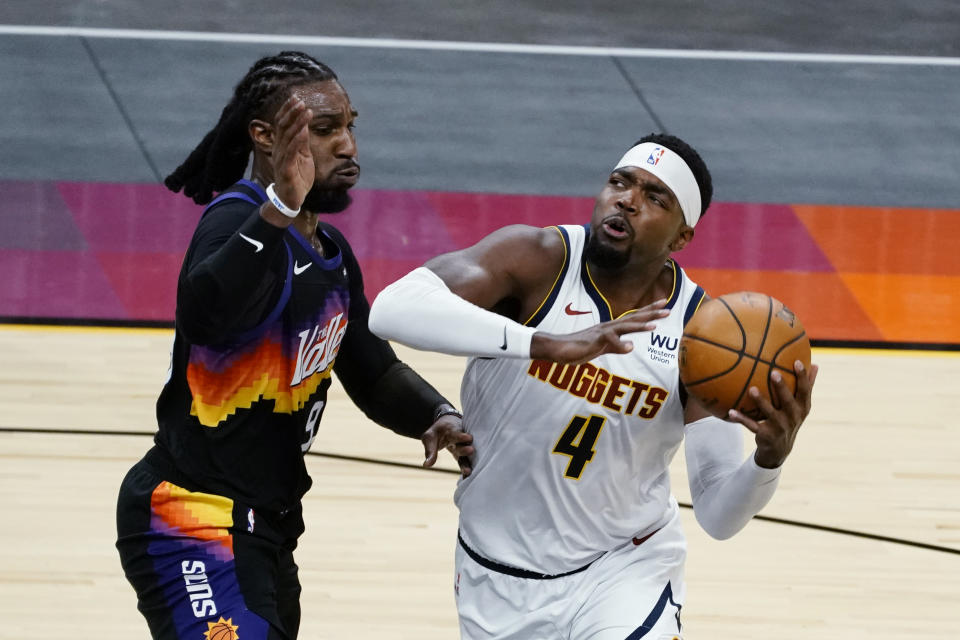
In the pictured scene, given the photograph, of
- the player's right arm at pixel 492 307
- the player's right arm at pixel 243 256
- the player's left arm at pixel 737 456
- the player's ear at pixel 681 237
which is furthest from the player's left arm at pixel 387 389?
the player's ear at pixel 681 237

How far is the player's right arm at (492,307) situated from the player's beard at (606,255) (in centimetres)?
10

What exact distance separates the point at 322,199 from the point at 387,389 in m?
0.70

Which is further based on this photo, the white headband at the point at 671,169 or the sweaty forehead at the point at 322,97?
the white headband at the point at 671,169

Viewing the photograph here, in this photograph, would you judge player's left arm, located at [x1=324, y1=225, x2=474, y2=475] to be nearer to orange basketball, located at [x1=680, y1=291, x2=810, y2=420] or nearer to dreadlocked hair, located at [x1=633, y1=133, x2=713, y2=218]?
orange basketball, located at [x1=680, y1=291, x2=810, y2=420]

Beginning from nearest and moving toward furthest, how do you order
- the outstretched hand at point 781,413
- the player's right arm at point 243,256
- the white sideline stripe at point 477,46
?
the player's right arm at point 243,256 < the outstretched hand at point 781,413 < the white sideline stripe at point 477,46

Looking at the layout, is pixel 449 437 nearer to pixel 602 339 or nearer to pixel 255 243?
pixel 602 339

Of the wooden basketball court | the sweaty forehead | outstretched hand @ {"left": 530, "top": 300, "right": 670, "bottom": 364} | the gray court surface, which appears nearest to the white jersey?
outstretched hand @ {"left": 530, "top": 300, "right": 670, "bottom": 364}

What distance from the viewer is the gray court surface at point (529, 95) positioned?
37.3ft

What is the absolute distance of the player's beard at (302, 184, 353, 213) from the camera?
12.9 feet

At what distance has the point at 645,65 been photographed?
44.7 feet

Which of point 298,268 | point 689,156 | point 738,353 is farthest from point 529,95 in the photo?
point 738,353

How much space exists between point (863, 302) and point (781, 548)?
3.44 meters

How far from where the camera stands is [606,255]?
4.18m

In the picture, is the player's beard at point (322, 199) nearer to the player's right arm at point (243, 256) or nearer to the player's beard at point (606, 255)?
the player's right arm at point (243, 256)
